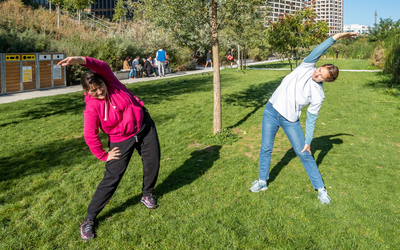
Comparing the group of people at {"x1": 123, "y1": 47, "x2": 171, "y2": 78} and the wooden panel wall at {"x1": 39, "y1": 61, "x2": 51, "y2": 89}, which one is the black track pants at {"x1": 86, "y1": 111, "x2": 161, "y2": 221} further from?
the group of people at {"x1": 123, "y1": 47, "x2": 171, "y2": 78}

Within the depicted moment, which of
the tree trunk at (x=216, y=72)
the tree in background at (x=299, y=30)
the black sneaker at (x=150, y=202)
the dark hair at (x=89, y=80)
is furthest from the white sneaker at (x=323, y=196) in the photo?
the tree in background at (x=299, y=30)

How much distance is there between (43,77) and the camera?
15094 millimetres

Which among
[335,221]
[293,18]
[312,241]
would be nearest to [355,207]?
[335,221]

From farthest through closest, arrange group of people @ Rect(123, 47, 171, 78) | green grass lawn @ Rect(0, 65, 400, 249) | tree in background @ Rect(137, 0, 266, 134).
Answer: group of people @ Rect(123, 47, 171, 78) → tree in background @ Rect(137, 0, 266, 134) → green grass lawn @ Rect(0, 65, 400, 249)

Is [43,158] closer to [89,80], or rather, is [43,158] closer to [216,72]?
[89,80]

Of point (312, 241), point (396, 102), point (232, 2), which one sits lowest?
point (312, 241)

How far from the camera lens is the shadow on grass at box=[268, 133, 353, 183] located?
533 cm

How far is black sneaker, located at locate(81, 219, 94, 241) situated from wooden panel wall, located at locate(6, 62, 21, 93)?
12.4 m

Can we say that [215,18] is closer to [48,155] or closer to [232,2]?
[232,2]

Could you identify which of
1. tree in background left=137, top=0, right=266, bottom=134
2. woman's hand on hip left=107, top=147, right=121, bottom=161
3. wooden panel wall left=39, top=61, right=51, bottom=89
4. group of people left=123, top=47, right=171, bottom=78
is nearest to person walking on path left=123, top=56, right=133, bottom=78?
group of people left=123, top=47, right=171, bottom=78

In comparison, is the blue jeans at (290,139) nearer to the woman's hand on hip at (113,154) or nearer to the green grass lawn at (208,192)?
the green grass lawn at (208,192)

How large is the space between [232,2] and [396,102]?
772cm

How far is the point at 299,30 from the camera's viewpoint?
12.6m

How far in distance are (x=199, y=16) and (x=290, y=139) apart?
170 inches
